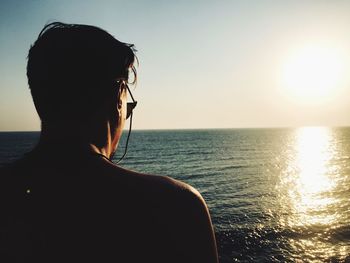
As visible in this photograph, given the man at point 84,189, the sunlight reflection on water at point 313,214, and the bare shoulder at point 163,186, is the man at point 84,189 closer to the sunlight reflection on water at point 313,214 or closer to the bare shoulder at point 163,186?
the bare shoulder at point 163,186

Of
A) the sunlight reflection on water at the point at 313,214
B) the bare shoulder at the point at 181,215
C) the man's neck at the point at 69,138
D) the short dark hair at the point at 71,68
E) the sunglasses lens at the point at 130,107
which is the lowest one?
the sunlight reflection on water at the point at 313,214

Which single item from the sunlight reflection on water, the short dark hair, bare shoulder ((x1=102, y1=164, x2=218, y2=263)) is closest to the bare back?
bare shoulder ((x1=102, y1=164, x2=218, y2=263))

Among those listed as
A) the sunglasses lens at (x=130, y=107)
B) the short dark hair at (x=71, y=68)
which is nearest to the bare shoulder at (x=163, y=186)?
the short dark hair at (x=71, y=68)

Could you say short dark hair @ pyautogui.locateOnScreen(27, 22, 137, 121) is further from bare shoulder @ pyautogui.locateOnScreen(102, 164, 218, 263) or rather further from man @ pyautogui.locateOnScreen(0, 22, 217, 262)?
bare shoulder @ pyautogui.locateOnScreen(102, 164, 218, 263)

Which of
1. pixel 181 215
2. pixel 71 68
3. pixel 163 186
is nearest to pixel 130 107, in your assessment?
pixel 71 68

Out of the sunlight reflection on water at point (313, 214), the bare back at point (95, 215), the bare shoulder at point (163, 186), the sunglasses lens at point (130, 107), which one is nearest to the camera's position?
the bare back at point (95, 215)

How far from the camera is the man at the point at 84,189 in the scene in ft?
3.40

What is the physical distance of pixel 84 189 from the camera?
1.09 m

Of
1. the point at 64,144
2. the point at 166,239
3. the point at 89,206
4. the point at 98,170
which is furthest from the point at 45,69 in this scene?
the point at 166,239

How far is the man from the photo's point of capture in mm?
1036

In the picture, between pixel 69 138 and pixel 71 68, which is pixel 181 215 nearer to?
pixel 69 138

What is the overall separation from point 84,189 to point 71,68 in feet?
1.88

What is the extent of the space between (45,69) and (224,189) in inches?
1044

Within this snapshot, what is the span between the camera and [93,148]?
4.08ft
